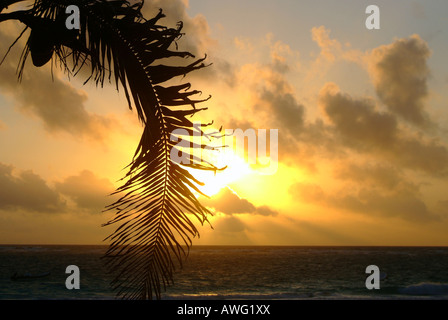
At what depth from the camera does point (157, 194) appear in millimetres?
1867

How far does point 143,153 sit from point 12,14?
0.85 m

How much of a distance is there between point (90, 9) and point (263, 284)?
31.6 m

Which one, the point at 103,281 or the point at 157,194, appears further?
the point at 103,281

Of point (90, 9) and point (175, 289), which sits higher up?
point (90, 9)

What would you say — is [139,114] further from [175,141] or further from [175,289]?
[175,289]

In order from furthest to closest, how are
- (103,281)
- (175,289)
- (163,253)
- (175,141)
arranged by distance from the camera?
(103,281) < (175,289) < (175,141) < (163,253)
